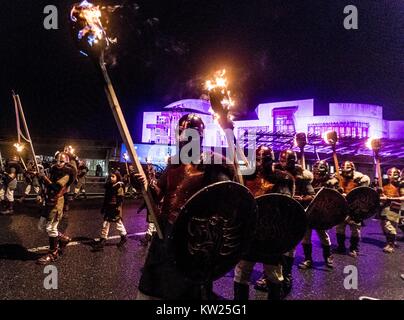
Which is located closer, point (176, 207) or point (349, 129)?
point (176, 207)

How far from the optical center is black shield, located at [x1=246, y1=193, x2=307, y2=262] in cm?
321

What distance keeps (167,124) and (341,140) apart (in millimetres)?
20753

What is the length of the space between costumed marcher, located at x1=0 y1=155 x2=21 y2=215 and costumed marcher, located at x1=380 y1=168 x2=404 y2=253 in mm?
11888

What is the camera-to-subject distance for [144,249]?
6.96 m

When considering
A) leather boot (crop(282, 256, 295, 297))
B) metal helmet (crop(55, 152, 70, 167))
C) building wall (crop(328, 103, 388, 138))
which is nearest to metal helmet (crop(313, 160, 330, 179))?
leather boot (crop(282, 256, 295, 297))

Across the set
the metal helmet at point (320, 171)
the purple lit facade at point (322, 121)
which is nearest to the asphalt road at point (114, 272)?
the metal helmet at point (320, 171)

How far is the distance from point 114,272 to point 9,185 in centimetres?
819

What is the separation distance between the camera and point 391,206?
7.68 metres

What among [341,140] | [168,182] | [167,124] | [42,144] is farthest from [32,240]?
[167,124]

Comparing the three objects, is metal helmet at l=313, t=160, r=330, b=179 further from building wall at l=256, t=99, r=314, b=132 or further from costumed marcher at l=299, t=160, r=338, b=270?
building wall at l=256, t=99, r=314, b=132

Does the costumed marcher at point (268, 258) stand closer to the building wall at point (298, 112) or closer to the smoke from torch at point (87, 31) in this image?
the smoke from torch at point (87, 31)

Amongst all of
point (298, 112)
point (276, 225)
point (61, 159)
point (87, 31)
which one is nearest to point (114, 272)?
→ point (61, 159)

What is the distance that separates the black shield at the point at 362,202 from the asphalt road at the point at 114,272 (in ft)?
3.38

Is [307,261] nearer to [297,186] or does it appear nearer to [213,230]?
[297,186]
